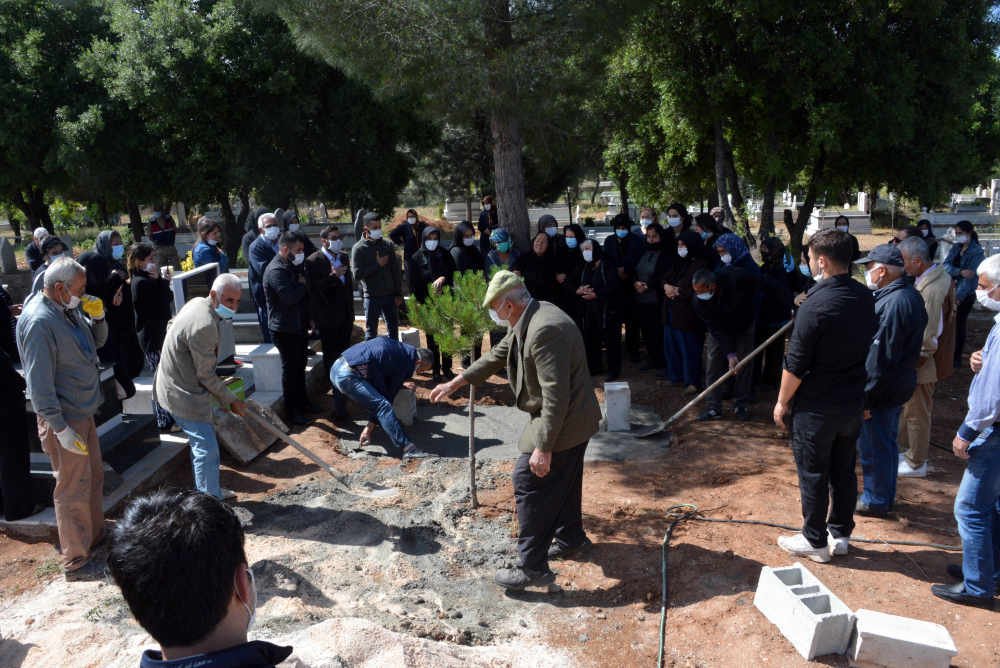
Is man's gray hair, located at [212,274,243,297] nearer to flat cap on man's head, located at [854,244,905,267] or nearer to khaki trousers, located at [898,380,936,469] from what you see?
flat cap on man's head, located at [854,244,905,267]

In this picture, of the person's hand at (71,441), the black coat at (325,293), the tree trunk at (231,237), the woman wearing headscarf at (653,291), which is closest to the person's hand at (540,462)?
the person's hand at (71,441)

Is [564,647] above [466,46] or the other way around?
the other way around

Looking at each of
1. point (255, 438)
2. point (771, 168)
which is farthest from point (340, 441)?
point (771, 168)

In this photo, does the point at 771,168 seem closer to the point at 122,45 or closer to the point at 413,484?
the point at 413,484

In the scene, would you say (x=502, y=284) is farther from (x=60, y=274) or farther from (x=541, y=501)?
(x=60, y=274)

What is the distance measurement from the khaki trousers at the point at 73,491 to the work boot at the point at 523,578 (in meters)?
2.57

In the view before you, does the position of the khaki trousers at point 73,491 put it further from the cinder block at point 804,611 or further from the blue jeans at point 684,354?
the blue jeans at point 684,354

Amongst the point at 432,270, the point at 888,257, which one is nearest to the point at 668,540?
the point at 888,257

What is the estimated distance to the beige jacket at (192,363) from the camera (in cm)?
462

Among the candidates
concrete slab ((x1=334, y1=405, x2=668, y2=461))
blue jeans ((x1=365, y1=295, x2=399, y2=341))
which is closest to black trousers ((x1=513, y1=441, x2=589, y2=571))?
concrete slab ((x1=334, y1=405, x2=668, y2=461))

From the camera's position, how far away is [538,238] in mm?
8062

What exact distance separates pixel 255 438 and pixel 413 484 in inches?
65.9

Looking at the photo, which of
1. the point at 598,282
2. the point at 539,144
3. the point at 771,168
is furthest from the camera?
the point at 771,168

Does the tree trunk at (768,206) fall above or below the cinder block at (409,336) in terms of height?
above
